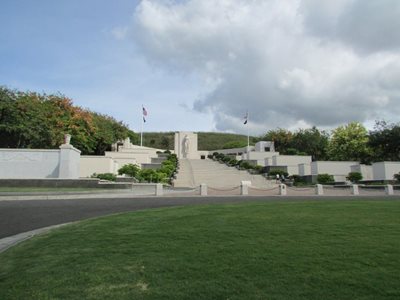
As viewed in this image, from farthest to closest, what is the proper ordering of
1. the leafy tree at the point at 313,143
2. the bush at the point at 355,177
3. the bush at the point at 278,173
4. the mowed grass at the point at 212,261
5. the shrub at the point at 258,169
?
the leafy tree at the point at 313,143 < the shrub at the point at 258,169 < the bush at the point at 278,173 < the bush at the point at 355,177 < the mowed grass at the point at 212,261

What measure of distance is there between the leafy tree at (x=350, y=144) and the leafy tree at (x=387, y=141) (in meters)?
3.48

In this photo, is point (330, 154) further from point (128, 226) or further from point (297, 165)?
point (128, 226)

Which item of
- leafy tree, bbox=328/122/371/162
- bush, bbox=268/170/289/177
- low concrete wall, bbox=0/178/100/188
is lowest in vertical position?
low concrete wall, bbox=0/178/100/188

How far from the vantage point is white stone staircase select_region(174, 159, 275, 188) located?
1391 inches

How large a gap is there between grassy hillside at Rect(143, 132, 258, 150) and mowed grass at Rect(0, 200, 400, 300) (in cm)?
7257

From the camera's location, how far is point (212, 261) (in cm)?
616

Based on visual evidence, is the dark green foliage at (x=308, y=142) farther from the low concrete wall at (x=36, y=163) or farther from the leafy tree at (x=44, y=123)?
the low concrete wall at (x=36, y=163)

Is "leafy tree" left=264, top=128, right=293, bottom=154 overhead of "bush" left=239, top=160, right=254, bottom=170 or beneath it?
overhead

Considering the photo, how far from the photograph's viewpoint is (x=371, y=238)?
7.62 meters

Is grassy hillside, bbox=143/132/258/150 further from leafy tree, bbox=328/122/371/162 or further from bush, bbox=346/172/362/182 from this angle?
bush, bbox=346/172/362/182

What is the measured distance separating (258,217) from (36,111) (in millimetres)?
30051

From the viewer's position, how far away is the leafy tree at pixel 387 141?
128 feet

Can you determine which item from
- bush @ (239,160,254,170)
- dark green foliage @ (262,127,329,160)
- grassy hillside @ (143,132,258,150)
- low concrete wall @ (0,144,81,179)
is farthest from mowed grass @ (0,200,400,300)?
grassy hillside @ (143,132,258,150)

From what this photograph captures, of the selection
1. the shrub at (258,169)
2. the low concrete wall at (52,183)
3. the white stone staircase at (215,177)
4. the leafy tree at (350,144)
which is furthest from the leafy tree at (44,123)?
the leafy tree at (350,144)
